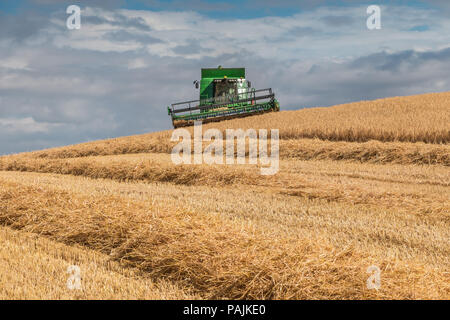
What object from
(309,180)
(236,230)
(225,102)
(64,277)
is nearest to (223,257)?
(236,230)

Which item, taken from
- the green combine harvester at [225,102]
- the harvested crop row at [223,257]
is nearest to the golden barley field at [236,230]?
the harvested crop row at [223,257]

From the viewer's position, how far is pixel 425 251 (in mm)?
5730

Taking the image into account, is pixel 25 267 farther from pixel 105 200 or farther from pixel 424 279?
pixel 424 279

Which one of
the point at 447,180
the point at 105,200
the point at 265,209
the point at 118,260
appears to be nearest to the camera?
the point at 118,260

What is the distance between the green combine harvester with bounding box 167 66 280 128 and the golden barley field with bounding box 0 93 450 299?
968cm

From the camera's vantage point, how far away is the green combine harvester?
23141 millimetres

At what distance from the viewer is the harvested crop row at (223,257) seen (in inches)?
158

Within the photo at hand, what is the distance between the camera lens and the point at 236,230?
5.34 m

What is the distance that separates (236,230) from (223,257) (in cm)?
81

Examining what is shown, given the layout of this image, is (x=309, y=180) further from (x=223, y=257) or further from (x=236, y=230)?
(x=223, y=257)

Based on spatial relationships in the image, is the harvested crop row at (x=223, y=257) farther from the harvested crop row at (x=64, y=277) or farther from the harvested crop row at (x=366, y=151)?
the harvested crop row at (x=366, y=151)

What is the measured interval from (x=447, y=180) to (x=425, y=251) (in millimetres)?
5280

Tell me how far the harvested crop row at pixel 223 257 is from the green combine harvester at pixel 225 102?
1668 centimetres
